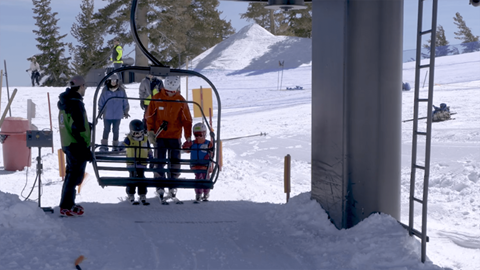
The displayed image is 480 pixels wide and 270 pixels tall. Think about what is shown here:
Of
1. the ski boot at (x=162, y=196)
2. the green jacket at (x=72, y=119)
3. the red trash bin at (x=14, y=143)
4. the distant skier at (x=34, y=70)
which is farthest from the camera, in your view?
the distant skier at (x=34, y=70)

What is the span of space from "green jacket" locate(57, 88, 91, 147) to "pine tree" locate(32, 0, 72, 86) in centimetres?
4651

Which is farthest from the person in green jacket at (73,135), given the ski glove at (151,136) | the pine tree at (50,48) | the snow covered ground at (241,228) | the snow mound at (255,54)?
the pine tree at (50,48)

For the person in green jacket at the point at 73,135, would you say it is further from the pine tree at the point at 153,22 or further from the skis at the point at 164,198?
the pine tree at the point at 153,22

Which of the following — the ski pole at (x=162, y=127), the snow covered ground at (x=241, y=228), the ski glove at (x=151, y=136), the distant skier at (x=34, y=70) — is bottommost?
the snow covered ground at (x=241, y=228)

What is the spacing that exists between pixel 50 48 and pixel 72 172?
5077 centimetres

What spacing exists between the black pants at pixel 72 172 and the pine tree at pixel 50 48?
153 feet

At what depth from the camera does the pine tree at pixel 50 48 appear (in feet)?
172

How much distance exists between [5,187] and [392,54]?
738 centimetres

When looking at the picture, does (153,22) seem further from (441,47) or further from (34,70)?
(441,47)

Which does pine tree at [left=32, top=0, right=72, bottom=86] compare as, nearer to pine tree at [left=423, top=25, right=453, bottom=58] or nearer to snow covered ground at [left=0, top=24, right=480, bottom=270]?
pine tree at [left=423, top=25, right=453, bottom=58]

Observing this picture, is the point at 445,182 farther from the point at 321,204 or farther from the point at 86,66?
the point at 86,66

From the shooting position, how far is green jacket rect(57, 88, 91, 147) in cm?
657

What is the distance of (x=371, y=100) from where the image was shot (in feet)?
19.7

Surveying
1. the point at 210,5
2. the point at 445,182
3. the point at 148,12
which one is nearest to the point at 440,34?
the point at 210,5
